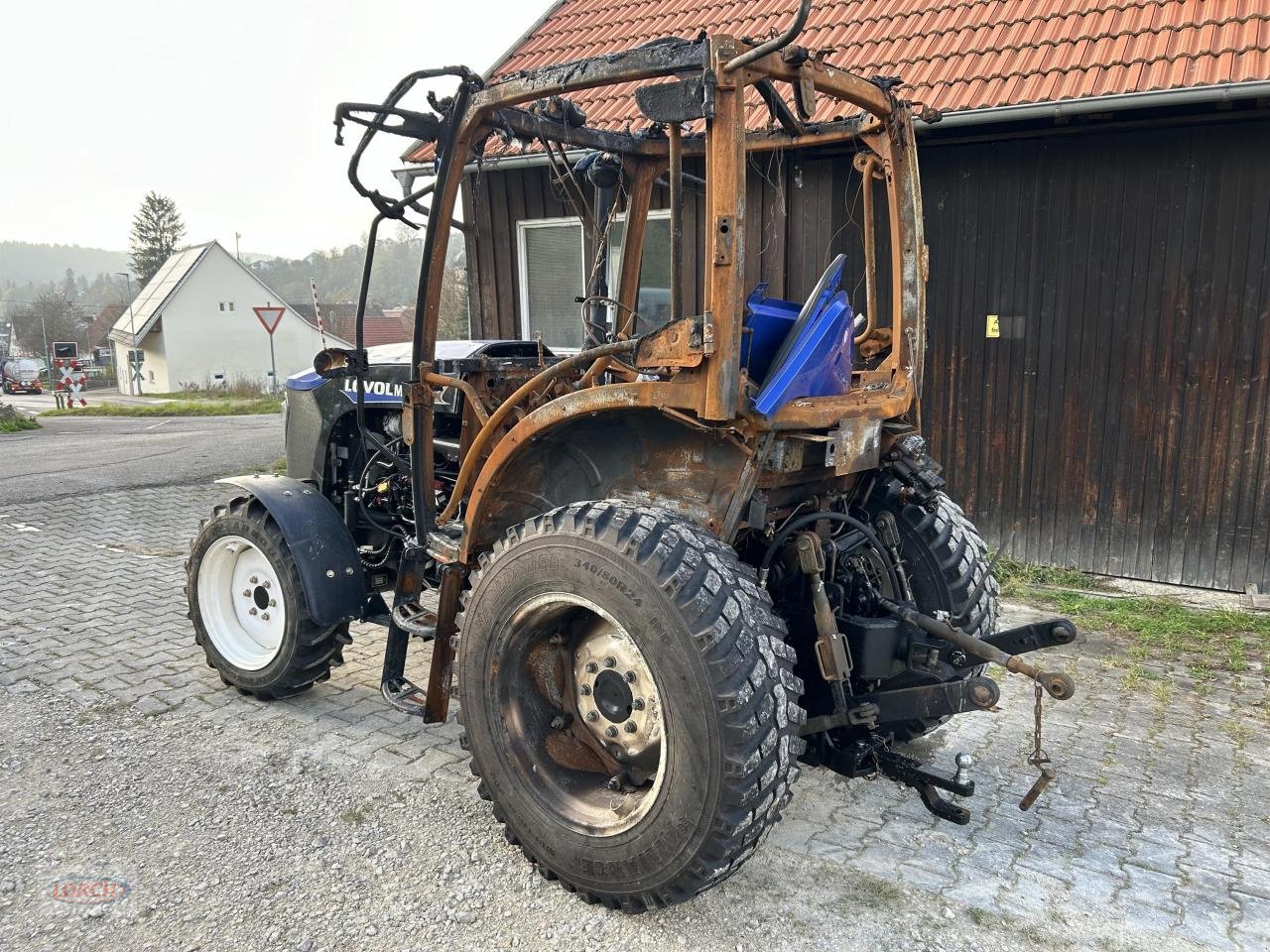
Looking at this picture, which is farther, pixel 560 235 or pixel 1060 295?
pixel 560 235

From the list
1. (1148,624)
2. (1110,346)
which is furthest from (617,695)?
(1110,346)

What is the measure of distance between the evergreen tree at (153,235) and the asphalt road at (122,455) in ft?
155

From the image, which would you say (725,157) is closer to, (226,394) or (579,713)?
(579,713)

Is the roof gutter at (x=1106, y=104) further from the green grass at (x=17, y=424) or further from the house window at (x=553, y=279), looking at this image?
the green grass at (x=17, y=424)

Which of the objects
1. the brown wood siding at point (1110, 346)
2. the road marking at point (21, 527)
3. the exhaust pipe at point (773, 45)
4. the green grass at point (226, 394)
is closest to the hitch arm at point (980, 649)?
the exhaust pipe at point (773, 45)

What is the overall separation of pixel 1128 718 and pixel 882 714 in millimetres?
2072

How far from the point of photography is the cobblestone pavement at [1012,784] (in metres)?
2.98

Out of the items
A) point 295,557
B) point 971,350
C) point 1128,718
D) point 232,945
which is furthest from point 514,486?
point 971,350

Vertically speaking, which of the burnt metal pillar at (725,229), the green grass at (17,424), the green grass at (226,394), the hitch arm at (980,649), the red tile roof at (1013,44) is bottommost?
the green grass at (226,394)

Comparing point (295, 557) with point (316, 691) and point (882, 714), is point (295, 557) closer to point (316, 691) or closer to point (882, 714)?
point (316, 691)

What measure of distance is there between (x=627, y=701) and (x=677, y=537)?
2.03 feet

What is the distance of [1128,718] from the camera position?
4.42 metres

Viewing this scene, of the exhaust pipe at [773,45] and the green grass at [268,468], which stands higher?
the exhaust pipe at [773,45]

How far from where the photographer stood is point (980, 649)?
10.0 feet
